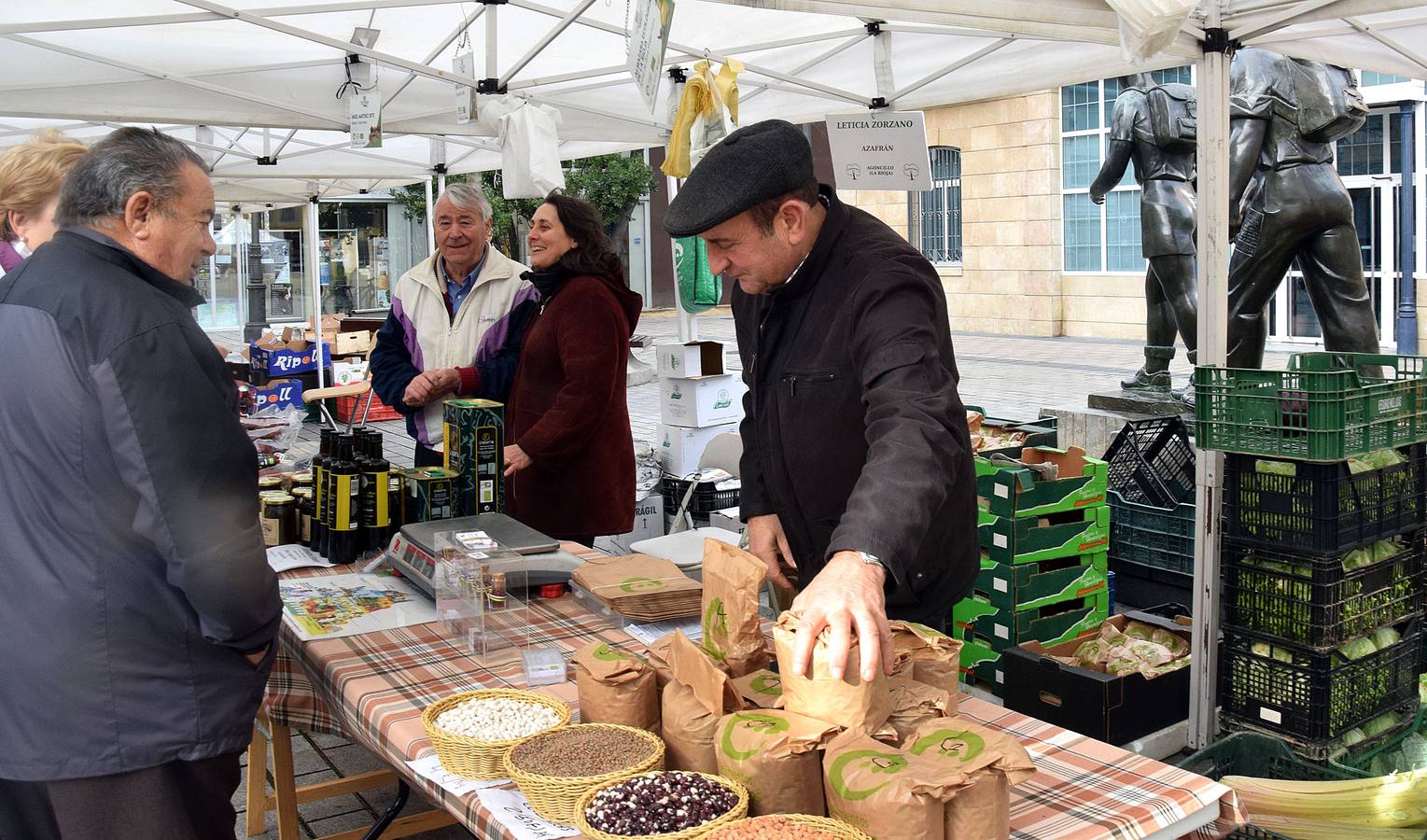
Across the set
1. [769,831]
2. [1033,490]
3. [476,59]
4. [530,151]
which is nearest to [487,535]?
[769,831]

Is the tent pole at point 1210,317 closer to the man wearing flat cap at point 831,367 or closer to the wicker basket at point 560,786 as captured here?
the man wearing flat cap at point 831,367

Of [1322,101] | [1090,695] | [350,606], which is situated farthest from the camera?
[1322,101]

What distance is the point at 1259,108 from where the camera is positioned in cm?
579

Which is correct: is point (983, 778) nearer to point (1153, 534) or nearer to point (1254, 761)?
point (1254, 761)

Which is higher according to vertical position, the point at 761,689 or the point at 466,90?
the point at 466,90

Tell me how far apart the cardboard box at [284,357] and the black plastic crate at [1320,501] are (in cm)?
962

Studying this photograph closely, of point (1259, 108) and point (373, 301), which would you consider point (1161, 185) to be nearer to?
point (1259, 108)

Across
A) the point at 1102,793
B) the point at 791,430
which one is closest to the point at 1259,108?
the point at 791,430

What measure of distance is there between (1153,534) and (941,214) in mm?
15637

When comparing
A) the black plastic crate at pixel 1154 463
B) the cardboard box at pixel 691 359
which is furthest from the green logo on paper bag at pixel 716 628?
the cardboard box at pixel 691 359

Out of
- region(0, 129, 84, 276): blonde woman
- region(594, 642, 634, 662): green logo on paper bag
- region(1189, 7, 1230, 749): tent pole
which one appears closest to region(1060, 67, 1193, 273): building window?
region(1189, 7, 1230, 749): tent pole

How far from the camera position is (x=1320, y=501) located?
3.22 metres

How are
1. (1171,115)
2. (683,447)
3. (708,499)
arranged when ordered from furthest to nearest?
(1171,115) < (683,447) < (708,499)

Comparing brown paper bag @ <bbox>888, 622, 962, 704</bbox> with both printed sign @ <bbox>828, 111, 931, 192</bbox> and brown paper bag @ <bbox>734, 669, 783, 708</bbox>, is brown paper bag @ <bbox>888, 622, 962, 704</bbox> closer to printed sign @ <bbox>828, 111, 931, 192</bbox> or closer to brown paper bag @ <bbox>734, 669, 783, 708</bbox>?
brown paper bag @ <bbox>734, 669, 783, 708</bbox>
